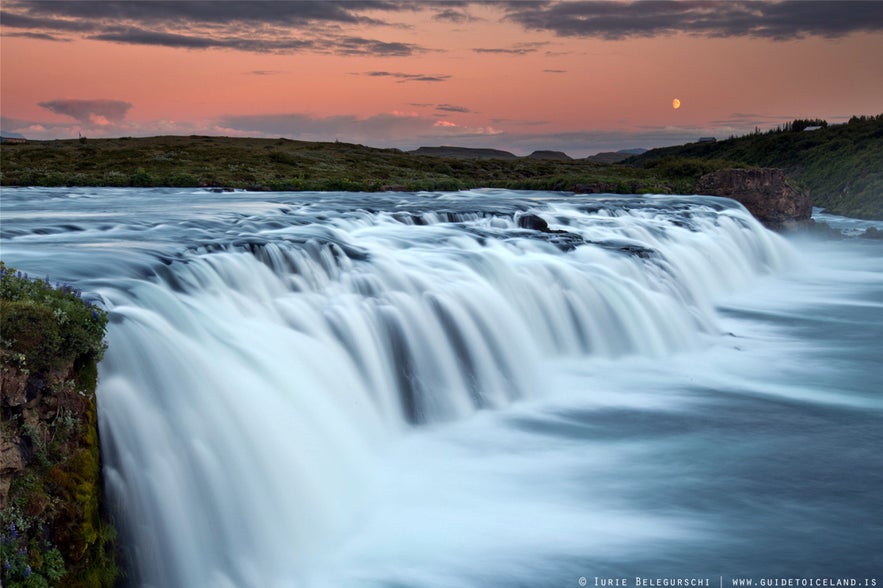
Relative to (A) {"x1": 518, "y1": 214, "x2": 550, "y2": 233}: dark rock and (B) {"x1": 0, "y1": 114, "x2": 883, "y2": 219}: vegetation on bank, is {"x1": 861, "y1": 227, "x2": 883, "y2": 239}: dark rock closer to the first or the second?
(B) {"x1": 0, "y1": 114, "x2": 883, "y2": 219}: vegetation on bank

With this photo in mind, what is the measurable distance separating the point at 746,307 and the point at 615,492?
13330 mm

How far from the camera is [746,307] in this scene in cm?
2133

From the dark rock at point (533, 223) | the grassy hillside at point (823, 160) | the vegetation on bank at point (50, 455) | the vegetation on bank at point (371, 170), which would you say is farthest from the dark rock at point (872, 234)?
the vegetation on bank at point (50, 455)

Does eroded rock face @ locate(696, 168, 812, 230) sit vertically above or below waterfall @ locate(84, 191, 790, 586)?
above

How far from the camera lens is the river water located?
25.0ft

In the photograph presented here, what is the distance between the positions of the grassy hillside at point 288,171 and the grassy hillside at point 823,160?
1076cm

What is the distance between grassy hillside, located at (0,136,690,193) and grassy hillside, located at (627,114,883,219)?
35.3ft

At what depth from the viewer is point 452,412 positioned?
11562mm

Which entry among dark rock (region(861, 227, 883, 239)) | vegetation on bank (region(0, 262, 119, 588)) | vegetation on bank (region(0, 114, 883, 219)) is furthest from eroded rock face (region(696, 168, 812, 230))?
vegetation on bank (region(0, 262, 119, 588))

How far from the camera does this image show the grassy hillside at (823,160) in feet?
175

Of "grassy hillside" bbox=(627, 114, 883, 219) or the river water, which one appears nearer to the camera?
the river water

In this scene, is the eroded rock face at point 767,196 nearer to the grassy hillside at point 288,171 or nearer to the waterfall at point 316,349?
the grassy hillside at point 288,171

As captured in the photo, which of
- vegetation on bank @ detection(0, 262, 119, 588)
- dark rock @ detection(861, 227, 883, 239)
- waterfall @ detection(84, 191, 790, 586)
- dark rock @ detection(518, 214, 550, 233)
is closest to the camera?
vegetation on bank @ detection(0, 262, 119, 588)

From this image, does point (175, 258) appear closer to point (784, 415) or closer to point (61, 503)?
point (61, 503)
